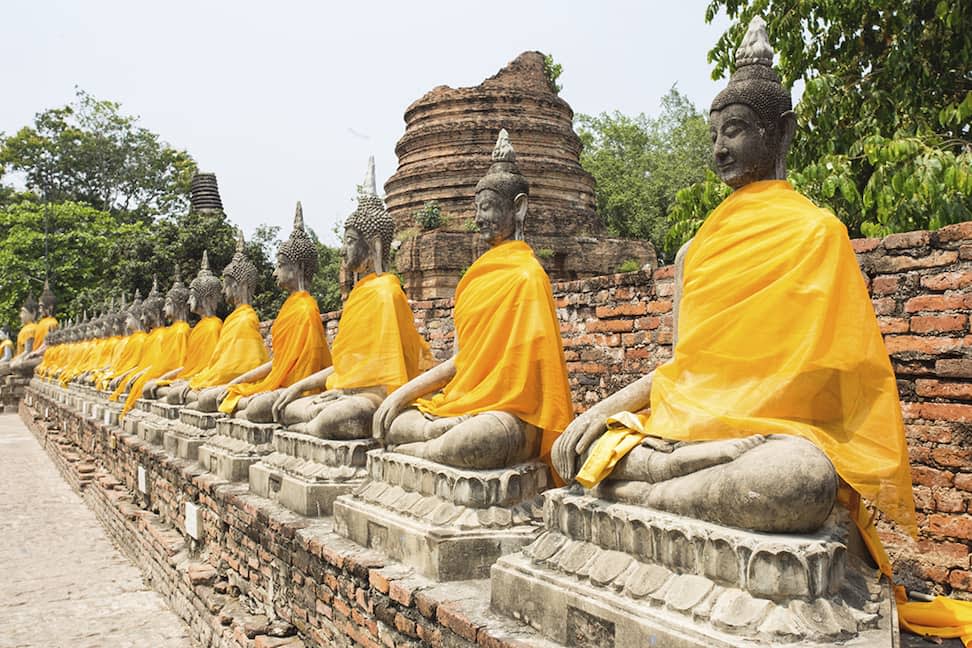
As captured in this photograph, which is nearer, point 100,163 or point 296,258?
point 296,258

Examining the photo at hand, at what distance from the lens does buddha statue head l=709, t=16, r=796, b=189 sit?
2803 millimetres

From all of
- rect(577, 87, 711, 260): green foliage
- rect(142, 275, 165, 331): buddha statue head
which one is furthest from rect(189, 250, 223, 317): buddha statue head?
rect(577, 87, 711, 260): green foliage

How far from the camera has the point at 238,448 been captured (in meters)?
6.28

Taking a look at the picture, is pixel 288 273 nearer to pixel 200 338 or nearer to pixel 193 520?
pixel 193 520

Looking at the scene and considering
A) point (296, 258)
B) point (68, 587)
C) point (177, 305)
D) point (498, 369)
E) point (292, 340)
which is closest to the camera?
point (498, 369)

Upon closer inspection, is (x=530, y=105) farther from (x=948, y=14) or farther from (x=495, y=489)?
(x=495, y=489)

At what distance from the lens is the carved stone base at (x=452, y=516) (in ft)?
11.3

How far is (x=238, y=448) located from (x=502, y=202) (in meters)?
3.31

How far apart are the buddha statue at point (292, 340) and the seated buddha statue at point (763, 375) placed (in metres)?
3.84

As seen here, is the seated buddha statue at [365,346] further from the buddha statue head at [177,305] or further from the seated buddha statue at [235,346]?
the buddha statue head at [177,305]

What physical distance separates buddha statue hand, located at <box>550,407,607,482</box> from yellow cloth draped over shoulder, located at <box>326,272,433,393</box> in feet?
7.34

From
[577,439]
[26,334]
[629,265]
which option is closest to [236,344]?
[577,439]

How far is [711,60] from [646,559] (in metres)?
6.48

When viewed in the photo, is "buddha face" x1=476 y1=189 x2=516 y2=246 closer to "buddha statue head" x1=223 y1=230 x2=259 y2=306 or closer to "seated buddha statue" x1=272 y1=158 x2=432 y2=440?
"seated buddha statue" x1=272 y1=158 x2=432 y2=440
